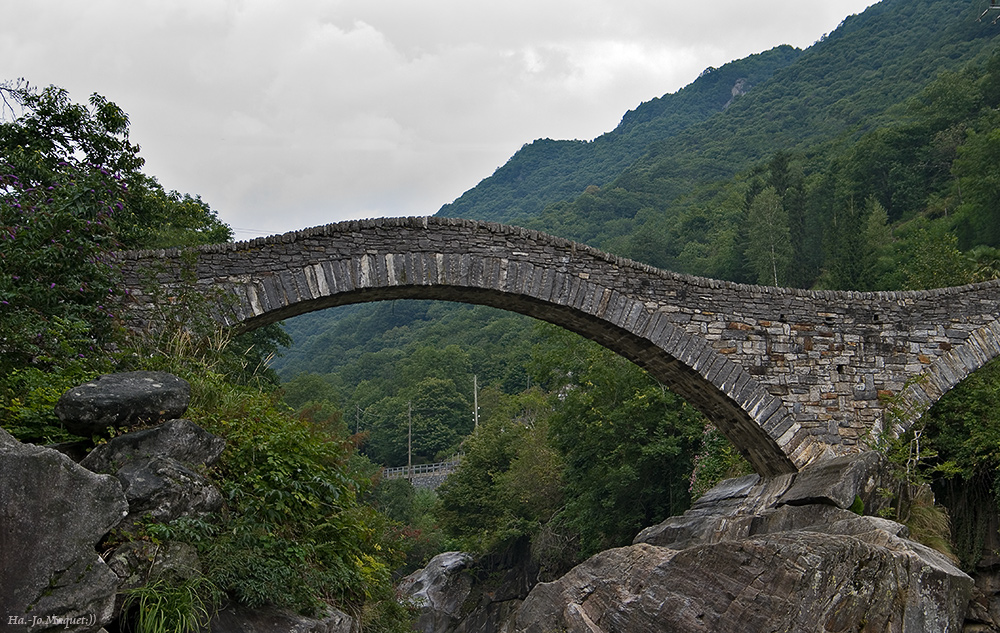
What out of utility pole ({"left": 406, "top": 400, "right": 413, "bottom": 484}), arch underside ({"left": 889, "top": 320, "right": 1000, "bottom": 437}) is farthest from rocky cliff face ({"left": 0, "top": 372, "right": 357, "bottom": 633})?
utility pole ({"left": 406, "top": 400, "right": 413, "bottom": 484})

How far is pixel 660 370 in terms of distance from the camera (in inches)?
454

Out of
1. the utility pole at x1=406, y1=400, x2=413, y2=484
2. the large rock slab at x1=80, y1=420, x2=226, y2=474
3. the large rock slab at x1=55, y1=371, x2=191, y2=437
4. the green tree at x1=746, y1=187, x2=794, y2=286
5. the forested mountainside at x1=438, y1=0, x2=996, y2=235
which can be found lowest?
the utility pole at x1=406, y1=400, x2=413, y2=484

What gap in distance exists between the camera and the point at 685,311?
10867 millimetres

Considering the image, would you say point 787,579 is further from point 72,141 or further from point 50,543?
point 72,141

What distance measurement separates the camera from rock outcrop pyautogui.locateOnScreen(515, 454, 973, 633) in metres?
6.42

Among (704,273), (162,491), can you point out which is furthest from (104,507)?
(704,273)

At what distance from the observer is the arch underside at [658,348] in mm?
10180

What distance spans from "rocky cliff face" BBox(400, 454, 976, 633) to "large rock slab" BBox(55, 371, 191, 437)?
4970 mm

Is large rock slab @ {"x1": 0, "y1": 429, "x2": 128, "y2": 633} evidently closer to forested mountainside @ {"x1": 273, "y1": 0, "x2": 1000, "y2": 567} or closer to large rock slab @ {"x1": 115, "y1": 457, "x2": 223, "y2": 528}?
large rock slab @ {"x1": 115, "y1": 457, "x2": 223, "y2": 528}

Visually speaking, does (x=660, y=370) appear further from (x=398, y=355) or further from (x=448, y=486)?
(x=398, y=355)

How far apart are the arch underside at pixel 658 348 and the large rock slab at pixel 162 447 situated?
4241 millimetres

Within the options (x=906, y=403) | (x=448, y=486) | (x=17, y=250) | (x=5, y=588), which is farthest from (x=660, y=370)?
(x=448, y=486)

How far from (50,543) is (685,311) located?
Answer: 843 cm

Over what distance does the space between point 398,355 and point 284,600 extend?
195 ft
